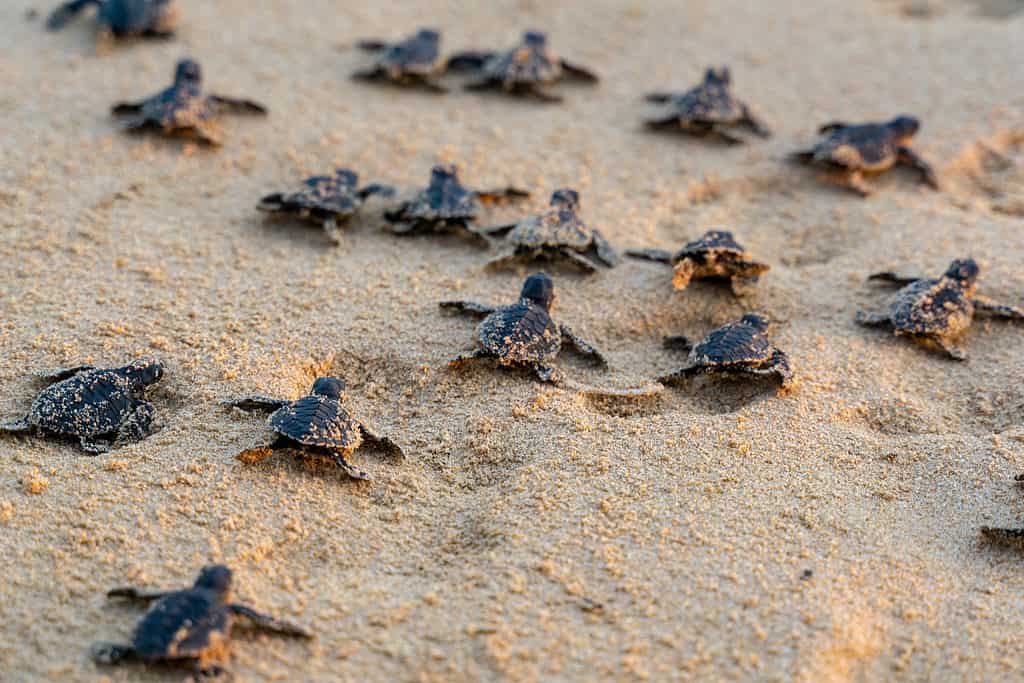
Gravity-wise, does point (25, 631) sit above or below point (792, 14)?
below

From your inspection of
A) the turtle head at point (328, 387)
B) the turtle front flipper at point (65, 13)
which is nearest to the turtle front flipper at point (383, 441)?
the turtle head at point (328, 387)

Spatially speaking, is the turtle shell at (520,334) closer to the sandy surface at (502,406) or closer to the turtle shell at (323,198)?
the sandy surface at (502,406)

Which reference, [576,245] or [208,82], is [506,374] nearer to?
[576,245]

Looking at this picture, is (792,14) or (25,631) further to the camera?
(792,14)

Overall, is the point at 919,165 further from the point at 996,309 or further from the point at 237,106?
the point at 237,106

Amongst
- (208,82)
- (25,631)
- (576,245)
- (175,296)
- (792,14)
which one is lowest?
(25,631)

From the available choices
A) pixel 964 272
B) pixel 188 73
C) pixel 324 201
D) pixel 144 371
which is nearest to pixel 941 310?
pixel 964 272

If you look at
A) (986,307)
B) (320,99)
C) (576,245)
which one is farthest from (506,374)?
(320,99)

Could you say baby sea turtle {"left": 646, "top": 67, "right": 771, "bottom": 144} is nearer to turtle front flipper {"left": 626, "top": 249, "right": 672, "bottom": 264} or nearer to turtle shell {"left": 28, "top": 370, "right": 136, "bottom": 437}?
turtle front flipper {"left": 626, "top": 249, "right": 672, "bottom": 264}
